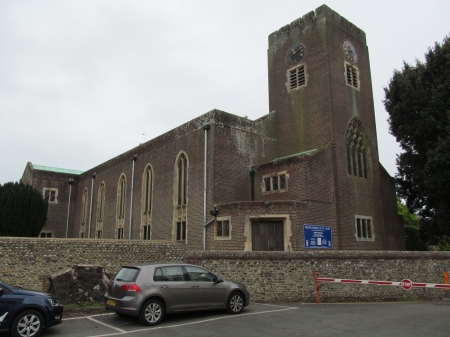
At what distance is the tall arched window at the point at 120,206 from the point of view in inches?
1252

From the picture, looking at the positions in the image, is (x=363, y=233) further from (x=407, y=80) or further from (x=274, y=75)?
(x=274, y=75)

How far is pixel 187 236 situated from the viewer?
74.7ft

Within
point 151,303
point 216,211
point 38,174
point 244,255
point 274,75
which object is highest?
point 274,75

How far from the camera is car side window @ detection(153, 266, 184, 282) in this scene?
1002cm

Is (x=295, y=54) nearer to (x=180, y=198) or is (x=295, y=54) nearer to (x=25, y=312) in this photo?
(x=180, y=198)

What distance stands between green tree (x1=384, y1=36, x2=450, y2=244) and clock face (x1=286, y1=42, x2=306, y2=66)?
21.6ft

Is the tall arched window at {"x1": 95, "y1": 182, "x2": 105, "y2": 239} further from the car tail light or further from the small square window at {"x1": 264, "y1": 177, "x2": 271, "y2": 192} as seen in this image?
the car tail light

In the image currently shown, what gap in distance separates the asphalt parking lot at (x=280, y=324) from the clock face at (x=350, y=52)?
18.4 metres

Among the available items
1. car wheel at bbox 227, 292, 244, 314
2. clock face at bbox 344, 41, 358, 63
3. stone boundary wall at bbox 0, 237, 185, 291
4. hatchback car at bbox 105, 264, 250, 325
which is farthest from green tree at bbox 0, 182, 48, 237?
clock face at bbox 344, 41, 358, 63

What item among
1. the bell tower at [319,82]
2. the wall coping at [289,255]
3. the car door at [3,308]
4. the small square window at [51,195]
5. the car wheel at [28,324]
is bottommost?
the car wheel at [28,324]

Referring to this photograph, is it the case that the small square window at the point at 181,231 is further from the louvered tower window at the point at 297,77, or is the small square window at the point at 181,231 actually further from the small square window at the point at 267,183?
the louvered tower window at the point at 297,77

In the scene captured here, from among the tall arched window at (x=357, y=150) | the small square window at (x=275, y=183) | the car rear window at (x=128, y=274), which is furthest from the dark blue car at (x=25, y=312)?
the tall arched window at (x=357, y=150)

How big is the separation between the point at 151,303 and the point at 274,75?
850 inches

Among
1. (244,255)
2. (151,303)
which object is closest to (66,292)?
(151,303)
